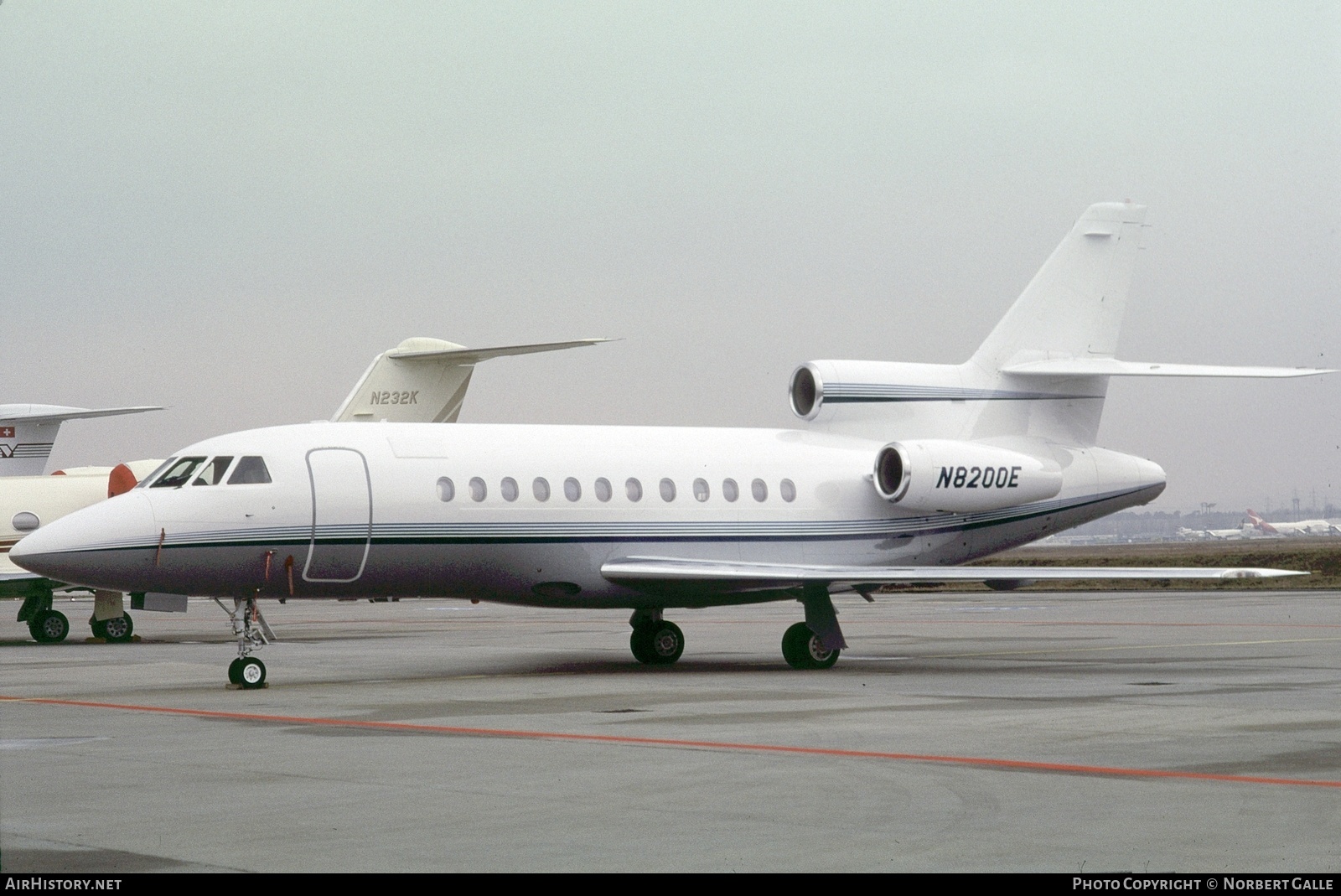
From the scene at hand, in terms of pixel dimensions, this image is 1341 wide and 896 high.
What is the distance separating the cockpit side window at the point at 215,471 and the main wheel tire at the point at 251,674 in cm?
221

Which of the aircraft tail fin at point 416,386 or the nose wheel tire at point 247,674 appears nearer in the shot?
the nose wheel tire at point 247,674

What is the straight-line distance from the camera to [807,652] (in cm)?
2247

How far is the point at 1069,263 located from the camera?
86.5 ft

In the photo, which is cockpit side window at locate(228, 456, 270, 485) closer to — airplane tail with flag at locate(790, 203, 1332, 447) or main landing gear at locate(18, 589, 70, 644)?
airplane tail with flag at locate(790, 203, 1332, 447)

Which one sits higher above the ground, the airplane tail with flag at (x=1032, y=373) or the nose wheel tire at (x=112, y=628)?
the airplane tail with flag at (x=1032, y=373)

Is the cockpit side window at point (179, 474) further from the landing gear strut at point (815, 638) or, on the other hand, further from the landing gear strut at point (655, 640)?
the landing gear strut at point (815, 638)

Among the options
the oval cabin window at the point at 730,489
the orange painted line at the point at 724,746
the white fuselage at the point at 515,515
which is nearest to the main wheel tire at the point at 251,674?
the white fuselage at the point at 515,515

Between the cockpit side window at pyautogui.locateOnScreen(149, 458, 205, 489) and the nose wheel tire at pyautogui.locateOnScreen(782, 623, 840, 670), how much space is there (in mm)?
8043

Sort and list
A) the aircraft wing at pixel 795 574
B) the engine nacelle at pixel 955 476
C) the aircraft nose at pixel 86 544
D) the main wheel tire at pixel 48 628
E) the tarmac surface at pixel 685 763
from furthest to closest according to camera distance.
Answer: the main wheel tire at pixel 48 628, the engine nacelle at pixel 955 476, the aircraft wing at pixel 795 574, the aircraft nose at pixel 86 544, the tarmac surface at pixel 685 763

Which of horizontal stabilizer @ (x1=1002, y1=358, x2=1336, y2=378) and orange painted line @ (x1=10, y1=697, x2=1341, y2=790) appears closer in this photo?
orange painted line @ (x1=10, y1=697, x2=1341, y2=790)

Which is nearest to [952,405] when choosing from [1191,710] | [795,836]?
[1191,710]

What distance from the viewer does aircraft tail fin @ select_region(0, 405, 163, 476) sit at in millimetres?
39875

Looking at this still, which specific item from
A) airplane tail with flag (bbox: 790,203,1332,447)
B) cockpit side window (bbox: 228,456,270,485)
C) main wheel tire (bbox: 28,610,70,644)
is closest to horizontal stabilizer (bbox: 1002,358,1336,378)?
airplane tail with flag (bbox: 790,203,1332,447)

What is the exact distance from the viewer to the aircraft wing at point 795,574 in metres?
21.0
